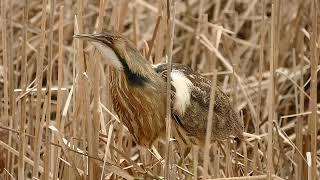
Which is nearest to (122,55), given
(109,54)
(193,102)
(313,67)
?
(109,54)

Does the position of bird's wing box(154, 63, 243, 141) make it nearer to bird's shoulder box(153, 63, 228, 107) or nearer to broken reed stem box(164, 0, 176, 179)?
bird's shoulder box(153, 63, 228, 107)

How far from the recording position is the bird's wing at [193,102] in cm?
179

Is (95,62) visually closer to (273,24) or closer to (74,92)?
(74,92)

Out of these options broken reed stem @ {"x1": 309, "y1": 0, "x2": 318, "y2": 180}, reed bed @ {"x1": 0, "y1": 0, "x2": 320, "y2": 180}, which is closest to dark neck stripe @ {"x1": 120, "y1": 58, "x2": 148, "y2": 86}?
reed bed @ {"x1": 0, "y1": 0, "x2": 320, "y2": 180}

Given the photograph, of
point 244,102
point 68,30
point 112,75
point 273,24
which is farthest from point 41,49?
point 68,30

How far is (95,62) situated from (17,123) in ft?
0.90

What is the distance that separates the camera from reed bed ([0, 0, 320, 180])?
168 cm

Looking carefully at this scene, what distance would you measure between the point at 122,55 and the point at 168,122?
7.9 inches

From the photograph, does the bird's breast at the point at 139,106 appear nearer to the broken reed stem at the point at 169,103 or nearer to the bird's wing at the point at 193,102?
the bird's wing at the point at 193,102

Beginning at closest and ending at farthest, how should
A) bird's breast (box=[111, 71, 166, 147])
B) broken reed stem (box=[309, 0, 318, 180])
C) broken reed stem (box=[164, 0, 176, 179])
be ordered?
1. broken reed stem (box=[164, 0, 176, 179])
2. broken reed stem (box=[309, 0, 318, 180])
3. bird's breast (box=[111, 71, 166, 147])

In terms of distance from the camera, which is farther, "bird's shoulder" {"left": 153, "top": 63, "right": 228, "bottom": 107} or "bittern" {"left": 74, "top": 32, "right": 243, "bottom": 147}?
"bird's shoulder" {"left": 153, "top": 63, "right": 228, "bottom": 107}

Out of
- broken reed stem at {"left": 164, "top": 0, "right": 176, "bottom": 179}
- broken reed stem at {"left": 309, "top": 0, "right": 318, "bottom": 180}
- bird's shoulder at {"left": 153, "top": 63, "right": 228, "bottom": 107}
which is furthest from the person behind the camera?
bird's shoulder at {"left": 153, "top": 63, "right": 228, "bottom": 107}

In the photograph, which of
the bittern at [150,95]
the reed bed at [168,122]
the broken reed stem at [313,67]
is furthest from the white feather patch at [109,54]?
the broken reed stem at [313,67]

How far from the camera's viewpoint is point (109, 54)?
1638 millimetres
